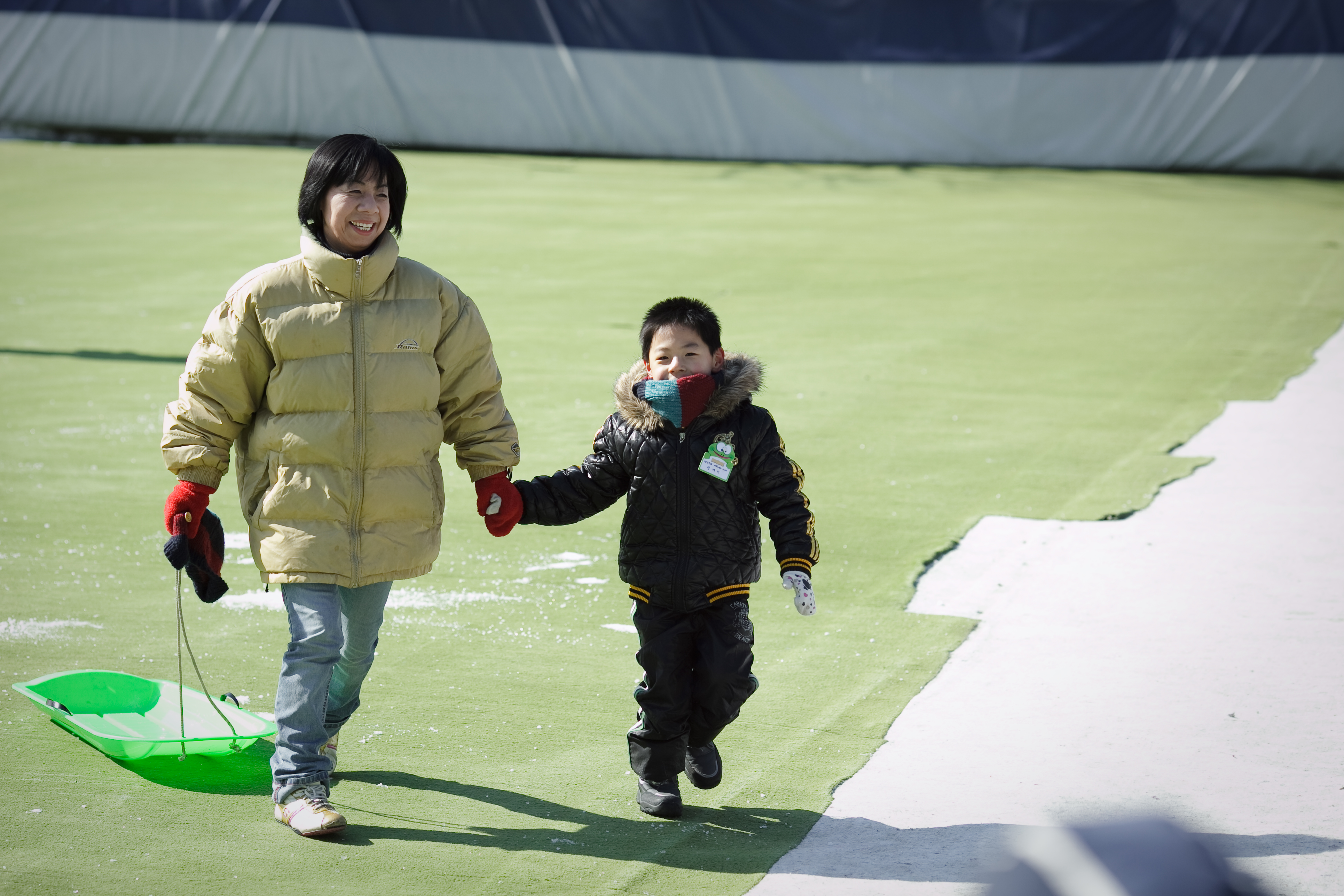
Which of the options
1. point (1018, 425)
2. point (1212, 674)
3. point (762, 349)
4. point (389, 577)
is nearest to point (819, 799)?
point (389, 577)

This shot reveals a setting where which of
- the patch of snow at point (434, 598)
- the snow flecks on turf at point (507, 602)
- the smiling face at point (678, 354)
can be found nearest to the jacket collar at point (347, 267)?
the smiling face at point (678, 354)

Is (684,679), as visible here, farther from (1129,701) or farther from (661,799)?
(1129,701)

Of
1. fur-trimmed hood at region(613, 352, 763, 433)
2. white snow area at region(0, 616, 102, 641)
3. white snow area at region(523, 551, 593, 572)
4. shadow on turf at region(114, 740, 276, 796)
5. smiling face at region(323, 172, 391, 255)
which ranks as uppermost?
smiling face at region(323, 172, 391, 255)

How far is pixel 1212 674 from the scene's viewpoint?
447cm

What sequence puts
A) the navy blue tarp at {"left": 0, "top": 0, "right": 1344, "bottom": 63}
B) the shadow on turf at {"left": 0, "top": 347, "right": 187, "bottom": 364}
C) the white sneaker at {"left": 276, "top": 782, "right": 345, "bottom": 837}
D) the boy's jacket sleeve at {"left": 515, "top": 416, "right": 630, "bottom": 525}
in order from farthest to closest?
the navy blue tarp at {"left": 0, "top": 0, "right": 1344, "bottom": 63}
the shadow on turf at {"left": 0, "top": 347, "right": 187, "bottom": 364}
the boy's jacket sleeve at {"left": 515, "top": 416, "right": 630, "bottom": 525}
the white sneaker at {"left": 276, "top": 782, "right": 345, "bottom": 837}

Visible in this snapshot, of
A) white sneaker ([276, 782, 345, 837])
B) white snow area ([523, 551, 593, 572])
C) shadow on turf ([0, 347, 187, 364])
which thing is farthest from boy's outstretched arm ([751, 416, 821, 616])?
shadow on turf ([0, 347, 187, 364])

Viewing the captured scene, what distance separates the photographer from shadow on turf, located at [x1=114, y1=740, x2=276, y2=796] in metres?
3.70

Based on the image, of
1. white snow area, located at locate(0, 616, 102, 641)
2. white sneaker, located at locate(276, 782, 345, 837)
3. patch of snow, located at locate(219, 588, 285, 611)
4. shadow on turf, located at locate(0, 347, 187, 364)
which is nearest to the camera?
white sneaker, located at locate(276, 782, 345, 837)

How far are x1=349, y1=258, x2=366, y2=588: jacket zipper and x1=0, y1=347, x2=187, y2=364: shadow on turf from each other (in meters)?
6.50

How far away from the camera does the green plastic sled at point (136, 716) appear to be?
379 cm

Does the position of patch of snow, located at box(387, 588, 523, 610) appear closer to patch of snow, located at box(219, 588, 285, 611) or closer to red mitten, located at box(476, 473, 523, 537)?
patch of snow, located at box(219, 588, 285, 611)

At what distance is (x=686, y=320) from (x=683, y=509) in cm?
49

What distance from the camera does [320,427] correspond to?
343 cm

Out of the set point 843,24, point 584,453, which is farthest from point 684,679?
point 843,24
